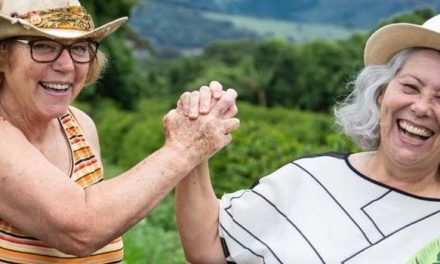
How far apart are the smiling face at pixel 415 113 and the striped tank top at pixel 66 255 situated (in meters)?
0.87

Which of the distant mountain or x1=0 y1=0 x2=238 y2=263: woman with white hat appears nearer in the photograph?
x1=0 y1=0 x2=238 y2=263: woman with white hat

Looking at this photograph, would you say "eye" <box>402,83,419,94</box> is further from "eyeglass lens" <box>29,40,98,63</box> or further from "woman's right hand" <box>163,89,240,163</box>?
"eyeglass lens" <box>29,40,98,63</box>

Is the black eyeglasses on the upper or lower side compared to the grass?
upper

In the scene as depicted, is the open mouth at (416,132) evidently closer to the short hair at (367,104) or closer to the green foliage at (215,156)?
the short hair at (367,104)

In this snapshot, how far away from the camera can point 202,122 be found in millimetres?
2484

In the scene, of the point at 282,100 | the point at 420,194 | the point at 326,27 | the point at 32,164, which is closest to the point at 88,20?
the point at 32,164

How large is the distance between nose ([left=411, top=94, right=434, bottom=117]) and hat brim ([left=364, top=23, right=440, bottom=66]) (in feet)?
0.50

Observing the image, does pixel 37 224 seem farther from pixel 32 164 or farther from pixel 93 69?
pixel 93 69

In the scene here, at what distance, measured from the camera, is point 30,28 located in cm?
229

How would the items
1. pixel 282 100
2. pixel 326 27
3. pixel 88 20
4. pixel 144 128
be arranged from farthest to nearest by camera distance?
pixel 326 27, pixel 282 100, pixel 144 128, pixel 88 20

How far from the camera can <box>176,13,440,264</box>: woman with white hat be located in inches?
98.7

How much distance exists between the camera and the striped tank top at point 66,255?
2.40 metres

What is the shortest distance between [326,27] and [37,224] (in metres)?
102

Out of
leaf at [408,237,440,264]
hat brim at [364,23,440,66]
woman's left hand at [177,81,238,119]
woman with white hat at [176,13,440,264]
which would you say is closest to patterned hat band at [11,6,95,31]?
woman's left hand at [177,81,238,119]
